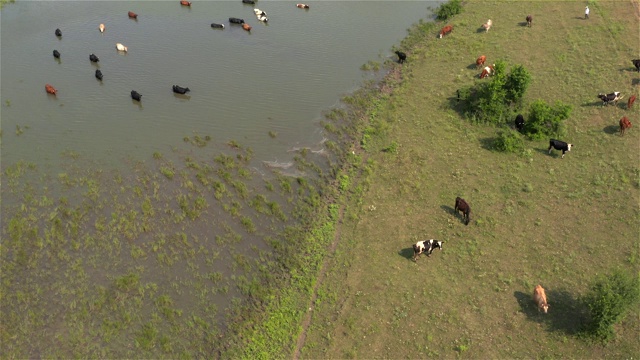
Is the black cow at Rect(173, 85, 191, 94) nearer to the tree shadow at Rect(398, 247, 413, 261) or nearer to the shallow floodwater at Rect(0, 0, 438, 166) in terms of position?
the shallow floodwater at Rect(0, 0, 438, 166)

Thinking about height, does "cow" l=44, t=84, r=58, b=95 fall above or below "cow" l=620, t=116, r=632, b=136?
below

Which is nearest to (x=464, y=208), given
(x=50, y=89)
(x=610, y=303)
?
(x=610, y=303)

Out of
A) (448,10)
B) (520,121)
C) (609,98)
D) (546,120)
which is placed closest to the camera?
(546,120)

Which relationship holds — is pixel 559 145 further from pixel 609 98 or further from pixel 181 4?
pixel 181 4

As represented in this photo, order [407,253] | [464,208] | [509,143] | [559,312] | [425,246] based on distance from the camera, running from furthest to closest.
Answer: [509,143] → [464,208] → [407,253] → [425,246] → [559,312]

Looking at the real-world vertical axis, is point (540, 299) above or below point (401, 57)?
below

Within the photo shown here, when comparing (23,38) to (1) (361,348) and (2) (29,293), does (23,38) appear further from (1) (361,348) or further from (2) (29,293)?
(1) (361,348)

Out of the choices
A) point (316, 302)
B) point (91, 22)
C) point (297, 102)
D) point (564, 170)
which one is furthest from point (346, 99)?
point (91, 22)

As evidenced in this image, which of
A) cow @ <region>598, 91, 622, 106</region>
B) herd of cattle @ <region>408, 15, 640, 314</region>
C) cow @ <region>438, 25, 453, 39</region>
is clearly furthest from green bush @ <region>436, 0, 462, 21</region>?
cow @ <region>598, 91, 622, 106</region>
